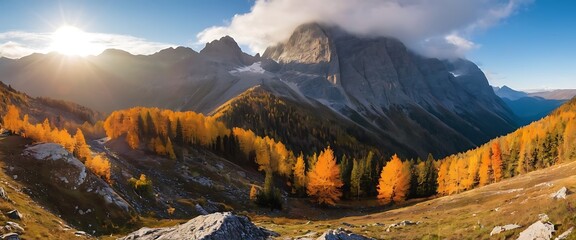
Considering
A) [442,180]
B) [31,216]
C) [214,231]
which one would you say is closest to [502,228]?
[214,231]

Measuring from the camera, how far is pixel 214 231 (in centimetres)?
3092

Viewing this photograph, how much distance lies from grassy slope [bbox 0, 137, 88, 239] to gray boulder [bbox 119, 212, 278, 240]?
885cm

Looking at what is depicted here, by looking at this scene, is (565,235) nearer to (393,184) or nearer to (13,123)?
(393,184)

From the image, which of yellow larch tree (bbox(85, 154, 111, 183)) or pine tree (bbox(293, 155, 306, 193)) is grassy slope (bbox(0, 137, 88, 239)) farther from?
pine tree (bbox(293, 155, 306, 193))

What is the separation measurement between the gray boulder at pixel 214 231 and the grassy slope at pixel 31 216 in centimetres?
885

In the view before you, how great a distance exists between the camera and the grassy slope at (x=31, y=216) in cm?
3625

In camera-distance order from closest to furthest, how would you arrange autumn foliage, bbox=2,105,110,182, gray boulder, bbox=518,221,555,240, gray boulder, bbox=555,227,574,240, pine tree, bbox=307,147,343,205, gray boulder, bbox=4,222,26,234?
gray boulder, bbox=555,227,574,240 < gray boulder, bbox=518,221,555,240 < gray boulder, bbox=4,222,26,234 < autumn foliage, bbox=2,105,110,182 < pine tree, bbox=307,147,343,205

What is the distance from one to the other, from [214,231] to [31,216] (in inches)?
937

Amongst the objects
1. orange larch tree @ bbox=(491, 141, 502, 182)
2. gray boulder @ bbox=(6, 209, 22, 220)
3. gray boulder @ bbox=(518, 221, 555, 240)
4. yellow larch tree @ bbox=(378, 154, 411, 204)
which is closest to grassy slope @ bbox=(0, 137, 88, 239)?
gray boulder @ bbox=(6, 209, 22, 220)

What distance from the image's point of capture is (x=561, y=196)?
36.6 m

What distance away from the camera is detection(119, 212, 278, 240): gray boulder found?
31.1 m

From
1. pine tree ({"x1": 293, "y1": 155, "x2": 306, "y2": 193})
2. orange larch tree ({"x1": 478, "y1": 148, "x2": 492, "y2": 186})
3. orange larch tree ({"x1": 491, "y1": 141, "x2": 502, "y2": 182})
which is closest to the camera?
orange larch tree ({"x1": 491, "y1": 141, "x2": 502, "y2": 182})

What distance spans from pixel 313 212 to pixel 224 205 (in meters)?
26.3

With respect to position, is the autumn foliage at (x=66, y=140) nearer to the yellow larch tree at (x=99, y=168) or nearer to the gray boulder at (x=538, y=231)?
the yellow larch tree at (x=99, y=168)
